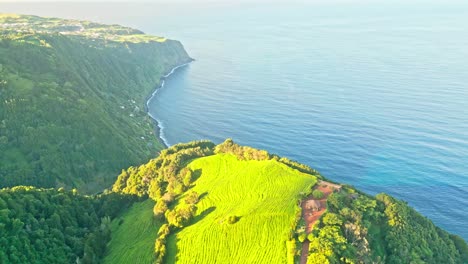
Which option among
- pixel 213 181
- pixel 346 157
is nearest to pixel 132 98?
pixel 346 157

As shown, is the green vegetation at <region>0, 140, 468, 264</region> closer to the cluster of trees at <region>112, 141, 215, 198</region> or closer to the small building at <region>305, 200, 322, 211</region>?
the cluster of trees at <region>112, 141, 215, 198</region>

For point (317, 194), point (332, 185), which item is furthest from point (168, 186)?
point (332, 185)

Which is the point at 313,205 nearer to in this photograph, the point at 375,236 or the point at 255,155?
the point at 375,236

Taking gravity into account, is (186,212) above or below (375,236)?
below

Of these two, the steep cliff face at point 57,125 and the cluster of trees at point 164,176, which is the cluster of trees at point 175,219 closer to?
the cluster of trees at point 164,176

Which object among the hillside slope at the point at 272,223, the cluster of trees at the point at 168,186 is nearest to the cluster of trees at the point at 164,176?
the cluster of trees at the point at 168,186
